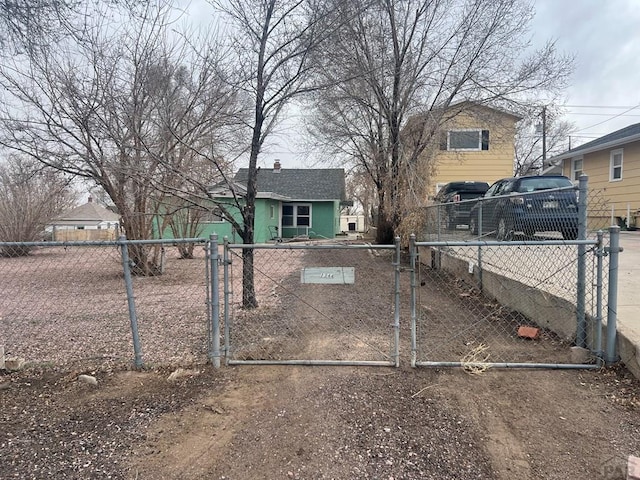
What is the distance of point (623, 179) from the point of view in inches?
569

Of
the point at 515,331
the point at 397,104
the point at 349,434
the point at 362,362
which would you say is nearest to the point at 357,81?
the point at 397,104

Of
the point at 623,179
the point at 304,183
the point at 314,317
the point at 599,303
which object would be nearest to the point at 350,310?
the point at 314,317

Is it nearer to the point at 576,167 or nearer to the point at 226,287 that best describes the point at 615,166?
the point at 576,167

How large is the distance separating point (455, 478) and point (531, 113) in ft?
34.9

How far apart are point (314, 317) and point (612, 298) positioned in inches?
136

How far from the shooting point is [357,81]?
31.5 feet

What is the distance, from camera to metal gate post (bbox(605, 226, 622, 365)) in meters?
3.42

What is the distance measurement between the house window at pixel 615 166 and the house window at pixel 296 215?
1416 cm

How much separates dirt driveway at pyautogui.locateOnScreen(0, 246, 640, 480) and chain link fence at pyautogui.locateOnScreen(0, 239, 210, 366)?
559 mm

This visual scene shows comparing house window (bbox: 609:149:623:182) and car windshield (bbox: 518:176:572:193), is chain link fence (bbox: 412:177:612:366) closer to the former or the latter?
car windshield (bbox: 518:176:572:193)

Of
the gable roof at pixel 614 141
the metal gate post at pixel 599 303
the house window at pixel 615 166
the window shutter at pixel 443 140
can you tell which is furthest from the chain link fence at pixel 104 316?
the house window at pixel 615 166

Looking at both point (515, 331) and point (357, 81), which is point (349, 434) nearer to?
point (515, 331)

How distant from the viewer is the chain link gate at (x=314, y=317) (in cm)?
377

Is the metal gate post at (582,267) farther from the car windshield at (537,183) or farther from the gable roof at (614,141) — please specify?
the gable roof at (614,141)
